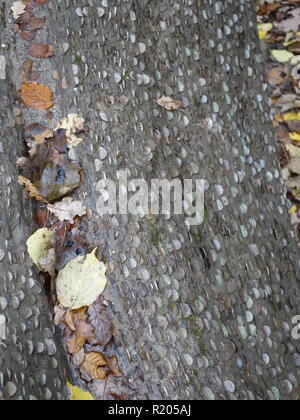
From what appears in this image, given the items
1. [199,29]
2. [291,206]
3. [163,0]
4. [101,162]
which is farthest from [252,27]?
[101,162]

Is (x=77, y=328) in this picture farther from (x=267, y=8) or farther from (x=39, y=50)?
(x=267, y=8)

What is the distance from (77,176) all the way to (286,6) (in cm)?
204

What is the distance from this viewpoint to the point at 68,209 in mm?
1941

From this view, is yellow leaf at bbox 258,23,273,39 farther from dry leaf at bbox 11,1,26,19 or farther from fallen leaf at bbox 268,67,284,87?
dry leaf at bbox 11,1,26,19

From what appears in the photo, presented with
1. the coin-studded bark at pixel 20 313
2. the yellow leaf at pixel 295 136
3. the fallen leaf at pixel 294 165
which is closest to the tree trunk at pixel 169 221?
the coin-studded bark at pixel 20 313

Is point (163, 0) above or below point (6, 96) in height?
above

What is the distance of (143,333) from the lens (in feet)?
6.15

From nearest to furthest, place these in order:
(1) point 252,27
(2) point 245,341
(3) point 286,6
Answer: (2) point 245,341
(1) point 252,27
(3) point 286,6

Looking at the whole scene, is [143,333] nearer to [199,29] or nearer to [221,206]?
[221,206]

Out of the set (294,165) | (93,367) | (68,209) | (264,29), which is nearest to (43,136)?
(68,209)

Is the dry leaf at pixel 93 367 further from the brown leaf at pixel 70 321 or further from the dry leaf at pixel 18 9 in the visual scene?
the dry leaf at pixel 18 9

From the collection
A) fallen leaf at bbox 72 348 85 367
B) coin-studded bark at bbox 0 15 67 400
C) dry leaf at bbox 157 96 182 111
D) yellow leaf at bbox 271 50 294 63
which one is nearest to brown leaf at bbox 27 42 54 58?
coin-studded bark at bbox 0 15 67 400

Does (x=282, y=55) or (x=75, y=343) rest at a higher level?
(x=282, y=55)

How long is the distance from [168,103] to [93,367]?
98 centimetres
